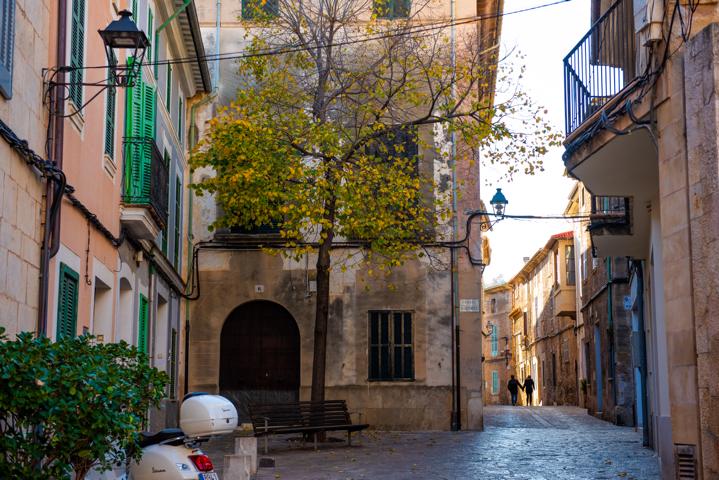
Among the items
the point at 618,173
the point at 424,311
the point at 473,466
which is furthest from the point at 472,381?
the point at 618,173

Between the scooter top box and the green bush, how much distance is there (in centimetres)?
217

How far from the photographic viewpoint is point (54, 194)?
36.2 feet

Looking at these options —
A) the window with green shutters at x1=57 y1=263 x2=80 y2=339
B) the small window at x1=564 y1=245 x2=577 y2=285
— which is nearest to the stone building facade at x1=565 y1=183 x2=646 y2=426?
the small window at x1=564 y1=245 x2=577 y2=285

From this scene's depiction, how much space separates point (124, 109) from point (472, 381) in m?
11.9

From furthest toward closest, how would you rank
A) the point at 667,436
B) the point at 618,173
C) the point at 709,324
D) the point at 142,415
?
1. the point at 618,173
2. the point at 667,436
3. the point at 709,324
4. the point at 142,415

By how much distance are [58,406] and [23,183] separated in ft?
10.6

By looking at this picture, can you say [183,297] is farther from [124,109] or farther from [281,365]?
[124,109]

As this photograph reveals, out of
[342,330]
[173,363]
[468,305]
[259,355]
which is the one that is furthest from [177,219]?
[468,305]

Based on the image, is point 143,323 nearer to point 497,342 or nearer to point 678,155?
point 678,155

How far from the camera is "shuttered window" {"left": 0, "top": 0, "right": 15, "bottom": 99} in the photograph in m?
8.98

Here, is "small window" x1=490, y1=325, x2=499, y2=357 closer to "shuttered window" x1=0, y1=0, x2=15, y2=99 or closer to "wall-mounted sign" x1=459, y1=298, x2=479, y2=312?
"wall-mounted sign" x1=459, y1=298, x2=479, y2=312

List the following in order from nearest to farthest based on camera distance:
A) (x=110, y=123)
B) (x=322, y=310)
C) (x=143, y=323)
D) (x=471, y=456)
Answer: (x=110, y=123), (x=471, y=456), (x=143, y=323), (x=322, y=310)

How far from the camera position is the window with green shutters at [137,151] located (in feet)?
51.1

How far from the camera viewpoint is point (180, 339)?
2427cm
